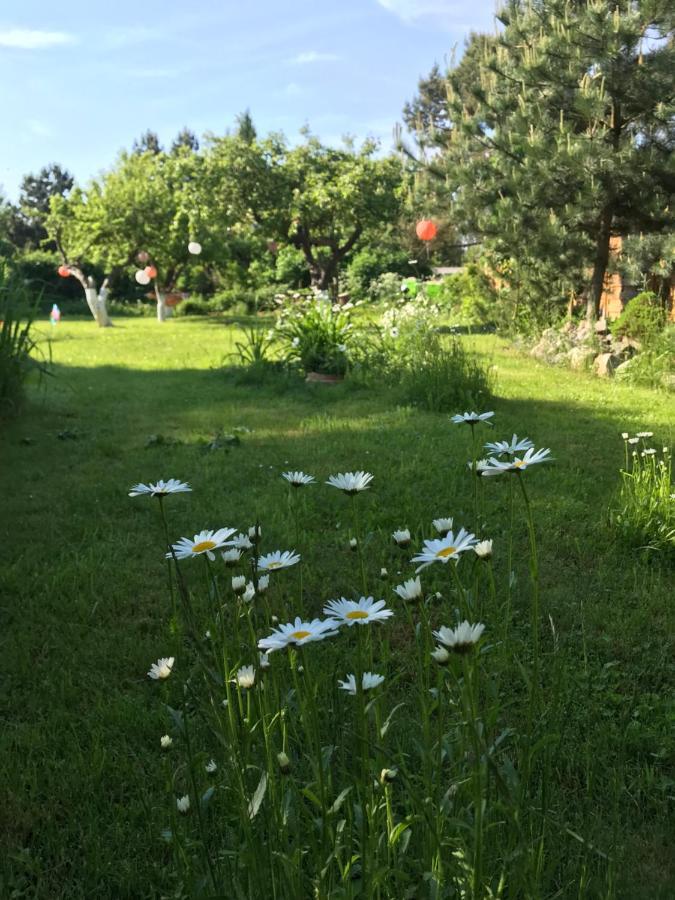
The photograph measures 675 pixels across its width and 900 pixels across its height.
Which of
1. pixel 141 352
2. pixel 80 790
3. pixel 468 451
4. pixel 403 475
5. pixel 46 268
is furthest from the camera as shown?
pixel 46 268

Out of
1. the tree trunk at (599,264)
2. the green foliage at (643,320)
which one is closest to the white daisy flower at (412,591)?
the green foliage at (643,320)

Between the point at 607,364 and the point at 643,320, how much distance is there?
759 mm

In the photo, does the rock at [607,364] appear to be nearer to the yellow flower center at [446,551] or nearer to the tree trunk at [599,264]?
the tree trunk at [599,264]

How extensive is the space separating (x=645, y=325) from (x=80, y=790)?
8.14 meters

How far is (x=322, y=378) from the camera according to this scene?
312 inches

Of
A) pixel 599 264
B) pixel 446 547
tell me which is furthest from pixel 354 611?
pixel 599 264

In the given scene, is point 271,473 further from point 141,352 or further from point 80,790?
point 141,352

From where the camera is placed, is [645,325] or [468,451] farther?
[645,325]

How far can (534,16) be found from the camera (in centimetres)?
972

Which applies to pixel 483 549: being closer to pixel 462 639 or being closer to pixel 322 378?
pixel 462 639

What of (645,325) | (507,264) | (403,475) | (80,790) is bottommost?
(80,790)

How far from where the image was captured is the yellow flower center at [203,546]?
43.9 inches

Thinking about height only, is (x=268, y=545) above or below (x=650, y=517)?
below

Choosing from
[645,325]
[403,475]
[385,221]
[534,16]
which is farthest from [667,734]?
[385,221]
